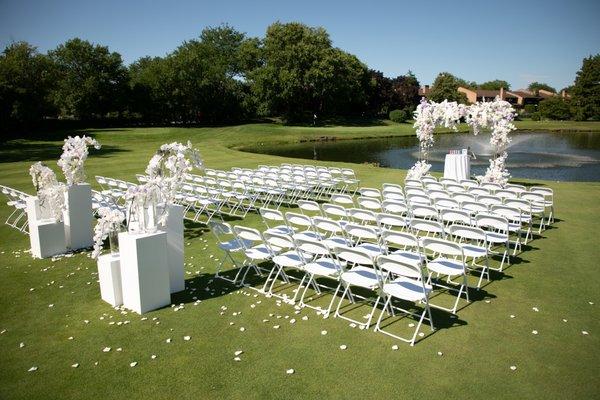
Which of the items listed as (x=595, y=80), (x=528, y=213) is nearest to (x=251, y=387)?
(x=528, y=213)

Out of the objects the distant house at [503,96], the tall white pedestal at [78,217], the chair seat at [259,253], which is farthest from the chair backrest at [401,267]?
the distant house at [503,96]

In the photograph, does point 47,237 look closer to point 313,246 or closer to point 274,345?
point 313,246

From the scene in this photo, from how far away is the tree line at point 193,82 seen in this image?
1767 inches

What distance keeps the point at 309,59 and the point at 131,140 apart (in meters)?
28.7

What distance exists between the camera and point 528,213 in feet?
32.3

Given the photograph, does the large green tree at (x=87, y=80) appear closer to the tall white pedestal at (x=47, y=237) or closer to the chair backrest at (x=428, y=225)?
the tall white pedestal at (x=47, y=237)

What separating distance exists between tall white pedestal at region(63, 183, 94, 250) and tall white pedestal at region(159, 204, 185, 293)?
9.71 ft

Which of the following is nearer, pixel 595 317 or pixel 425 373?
pixel 425 373

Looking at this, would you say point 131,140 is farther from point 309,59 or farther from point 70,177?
point 70,177

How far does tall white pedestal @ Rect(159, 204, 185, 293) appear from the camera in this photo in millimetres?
6414

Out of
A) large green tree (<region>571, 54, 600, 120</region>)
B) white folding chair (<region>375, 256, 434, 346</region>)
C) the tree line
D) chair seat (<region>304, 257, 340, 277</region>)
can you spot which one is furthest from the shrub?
white folding chair (<region>375, 256, 434, 346</region>)

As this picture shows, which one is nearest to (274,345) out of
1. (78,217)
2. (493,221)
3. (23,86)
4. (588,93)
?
(493,221)

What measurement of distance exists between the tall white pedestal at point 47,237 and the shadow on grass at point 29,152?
65.5 ft

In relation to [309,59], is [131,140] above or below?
below
